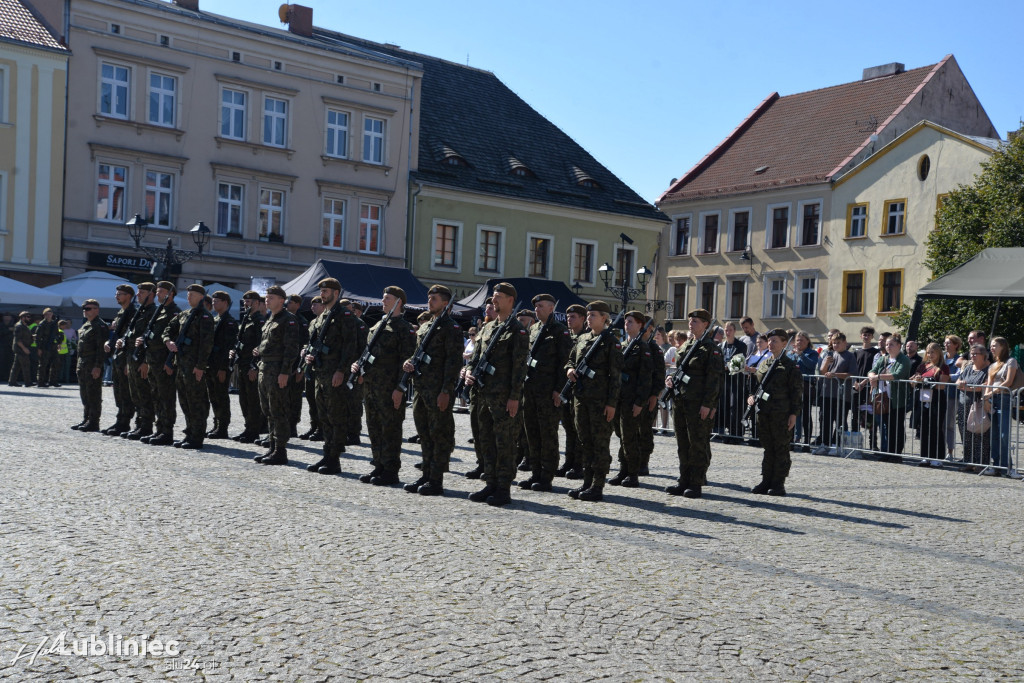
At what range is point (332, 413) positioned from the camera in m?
11.9

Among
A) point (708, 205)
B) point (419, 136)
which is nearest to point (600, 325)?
point (419, 136)

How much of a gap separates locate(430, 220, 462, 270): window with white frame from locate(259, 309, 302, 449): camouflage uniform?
94.7ft

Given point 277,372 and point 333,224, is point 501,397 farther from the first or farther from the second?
point 333,224

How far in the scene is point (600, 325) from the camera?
36.3 ft

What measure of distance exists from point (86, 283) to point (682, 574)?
76.9 feet

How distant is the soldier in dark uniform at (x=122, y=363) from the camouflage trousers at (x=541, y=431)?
6.25m

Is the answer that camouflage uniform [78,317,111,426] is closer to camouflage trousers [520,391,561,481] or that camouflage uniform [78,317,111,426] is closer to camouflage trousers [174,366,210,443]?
camouflage trousers [174,366,210,443]

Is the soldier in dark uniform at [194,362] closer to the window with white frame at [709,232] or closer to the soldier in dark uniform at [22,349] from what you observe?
the soldier in dark uniform at [22,349]

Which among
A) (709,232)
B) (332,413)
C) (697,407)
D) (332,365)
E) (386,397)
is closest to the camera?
(386,397)

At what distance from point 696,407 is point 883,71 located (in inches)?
1795

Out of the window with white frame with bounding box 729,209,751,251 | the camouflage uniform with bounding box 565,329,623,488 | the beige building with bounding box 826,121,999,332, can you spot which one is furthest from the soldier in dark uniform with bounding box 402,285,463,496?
the window with white frame with bounding box 729,209,751,251

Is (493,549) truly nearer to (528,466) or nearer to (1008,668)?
(1008,668)

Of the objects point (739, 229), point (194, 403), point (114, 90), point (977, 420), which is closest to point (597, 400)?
point (194, 403)

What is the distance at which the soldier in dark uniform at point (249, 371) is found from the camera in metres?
14.7
